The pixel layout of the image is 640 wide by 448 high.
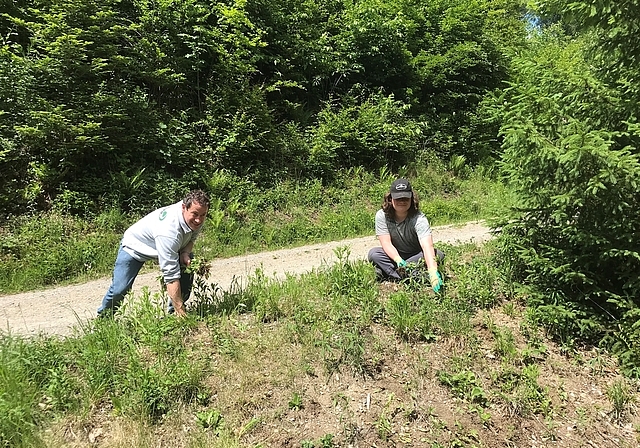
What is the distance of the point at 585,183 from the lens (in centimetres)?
403

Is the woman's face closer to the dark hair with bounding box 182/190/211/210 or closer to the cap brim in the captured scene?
the cap brim

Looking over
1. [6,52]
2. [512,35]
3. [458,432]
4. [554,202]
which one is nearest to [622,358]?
[554,202]

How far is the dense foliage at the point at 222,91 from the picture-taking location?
8484 millimetres

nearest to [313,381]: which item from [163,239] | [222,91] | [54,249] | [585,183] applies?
[163,239]

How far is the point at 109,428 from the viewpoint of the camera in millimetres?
3232

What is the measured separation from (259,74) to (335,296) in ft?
29.6

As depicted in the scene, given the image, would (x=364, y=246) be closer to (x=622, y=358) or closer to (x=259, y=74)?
(x=622, y=358)

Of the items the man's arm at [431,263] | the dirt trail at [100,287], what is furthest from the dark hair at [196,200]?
the man's arm at [431,263]

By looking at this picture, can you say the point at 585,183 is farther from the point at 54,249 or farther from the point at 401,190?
the point at 54,249

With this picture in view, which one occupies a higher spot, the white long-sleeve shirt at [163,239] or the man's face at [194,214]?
the man's face at [194,214]

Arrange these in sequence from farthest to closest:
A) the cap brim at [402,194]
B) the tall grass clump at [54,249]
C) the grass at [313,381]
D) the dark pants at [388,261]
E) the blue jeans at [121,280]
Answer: the tall grass clump at [54,249] < the dark pants at [388,261] < the cap brim at [402,194] < the blue jeans at [121,280] < the grass at [313,381]

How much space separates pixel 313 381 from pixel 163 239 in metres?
1.93

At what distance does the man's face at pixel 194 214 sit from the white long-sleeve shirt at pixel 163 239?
0.06 meters

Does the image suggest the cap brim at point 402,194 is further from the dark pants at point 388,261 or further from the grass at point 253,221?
the grass at point 253,221
